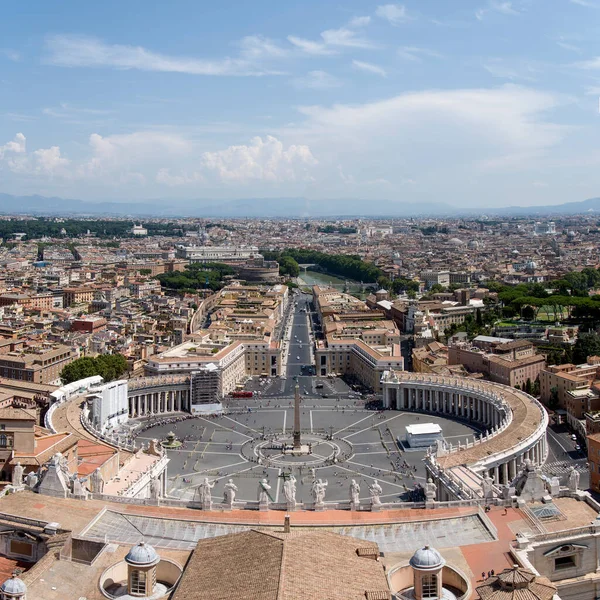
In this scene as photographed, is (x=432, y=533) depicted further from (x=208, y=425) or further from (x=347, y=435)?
(x=208, y=425)

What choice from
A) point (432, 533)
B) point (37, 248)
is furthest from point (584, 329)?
point (37, 248)

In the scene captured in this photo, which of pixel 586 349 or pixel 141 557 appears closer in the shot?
pixel 141 557

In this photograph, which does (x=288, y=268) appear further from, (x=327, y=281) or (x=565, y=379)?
(x=565, y=379)

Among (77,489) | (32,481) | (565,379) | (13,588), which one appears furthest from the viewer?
(565,379)

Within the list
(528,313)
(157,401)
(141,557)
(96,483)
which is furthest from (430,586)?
(528,313)

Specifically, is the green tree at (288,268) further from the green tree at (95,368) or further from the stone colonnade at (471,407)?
the stone colonnade at (471,407)
